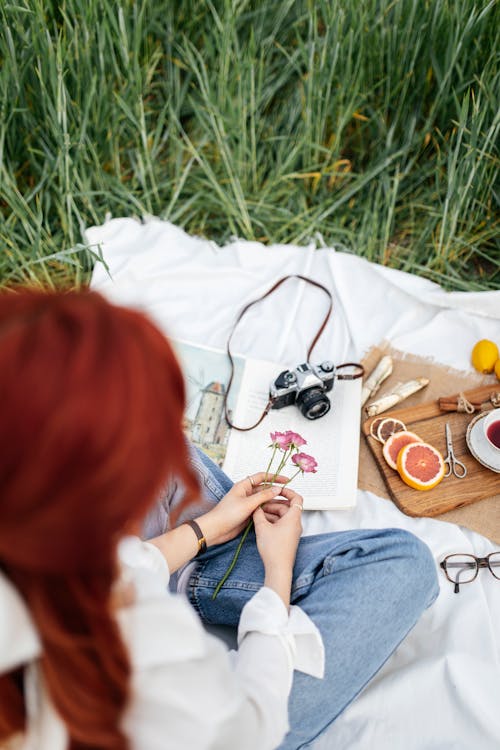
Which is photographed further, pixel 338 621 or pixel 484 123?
pixel 484 123

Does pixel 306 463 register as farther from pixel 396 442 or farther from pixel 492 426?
pixel 492 426

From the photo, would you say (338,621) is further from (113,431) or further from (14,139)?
(14,139)

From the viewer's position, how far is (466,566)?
1178 millimetres

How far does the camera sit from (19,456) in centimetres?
48

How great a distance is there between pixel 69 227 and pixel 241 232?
0.46 m

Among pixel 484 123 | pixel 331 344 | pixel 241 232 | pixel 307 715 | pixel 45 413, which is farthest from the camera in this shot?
pixel 241 232

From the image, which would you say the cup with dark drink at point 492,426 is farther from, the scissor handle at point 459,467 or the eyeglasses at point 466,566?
the eyeglasses at point 466,566

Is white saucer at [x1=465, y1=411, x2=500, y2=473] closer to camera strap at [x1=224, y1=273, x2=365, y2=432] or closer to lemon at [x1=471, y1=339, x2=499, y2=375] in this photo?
lemon at [x1=471, y1=339, x2=499, y2=375]

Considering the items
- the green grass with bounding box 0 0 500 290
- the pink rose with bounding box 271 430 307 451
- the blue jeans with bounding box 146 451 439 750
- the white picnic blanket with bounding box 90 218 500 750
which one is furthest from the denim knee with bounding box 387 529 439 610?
the green grass with bounding box 0 0 500 290

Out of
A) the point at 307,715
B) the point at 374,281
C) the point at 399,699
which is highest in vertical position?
the point at 374,281

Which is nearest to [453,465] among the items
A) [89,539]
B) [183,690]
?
[183,690]

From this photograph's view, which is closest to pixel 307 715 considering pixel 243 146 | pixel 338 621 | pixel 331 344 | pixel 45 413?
pixel 338 621

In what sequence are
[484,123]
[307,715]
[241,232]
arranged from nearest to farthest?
1. [307,715]
2. [484,123]
3. [241,232]

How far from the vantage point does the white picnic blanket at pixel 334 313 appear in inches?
44.9
